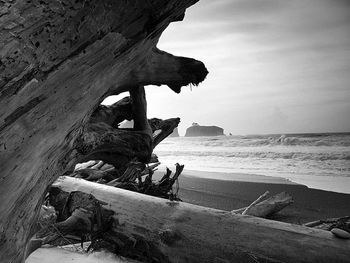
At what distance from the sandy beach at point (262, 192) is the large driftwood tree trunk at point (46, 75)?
3.78m

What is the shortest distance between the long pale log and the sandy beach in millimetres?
2125

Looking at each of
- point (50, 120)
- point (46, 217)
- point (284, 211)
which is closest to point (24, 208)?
point (50, 120)

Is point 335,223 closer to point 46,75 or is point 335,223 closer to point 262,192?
point 46,75

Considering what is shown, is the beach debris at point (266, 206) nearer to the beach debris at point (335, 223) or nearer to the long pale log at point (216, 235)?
the beach debris at point (335, 223)

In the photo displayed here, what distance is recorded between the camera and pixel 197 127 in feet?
311

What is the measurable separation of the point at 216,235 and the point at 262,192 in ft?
16.9

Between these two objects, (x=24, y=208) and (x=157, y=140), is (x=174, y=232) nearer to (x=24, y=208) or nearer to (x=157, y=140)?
(x=24, y=208)

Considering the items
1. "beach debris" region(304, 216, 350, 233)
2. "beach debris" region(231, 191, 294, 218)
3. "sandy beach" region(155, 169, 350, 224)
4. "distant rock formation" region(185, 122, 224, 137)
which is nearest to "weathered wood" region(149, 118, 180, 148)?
"beach debris" region(231, 191, 294, 218)

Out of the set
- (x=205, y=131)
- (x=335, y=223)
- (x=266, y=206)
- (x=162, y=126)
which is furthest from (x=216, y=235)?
(x=205, y=131)

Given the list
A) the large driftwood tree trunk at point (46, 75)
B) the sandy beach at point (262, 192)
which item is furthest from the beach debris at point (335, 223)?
the large driftwood tree trunk at point (46, 75)

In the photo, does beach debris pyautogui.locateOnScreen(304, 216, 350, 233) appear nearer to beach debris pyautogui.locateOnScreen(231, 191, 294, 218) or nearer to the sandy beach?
the sandy beach

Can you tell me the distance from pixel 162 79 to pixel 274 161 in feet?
36.3

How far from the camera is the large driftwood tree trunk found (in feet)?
3.69

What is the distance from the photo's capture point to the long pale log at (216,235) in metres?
2.33
